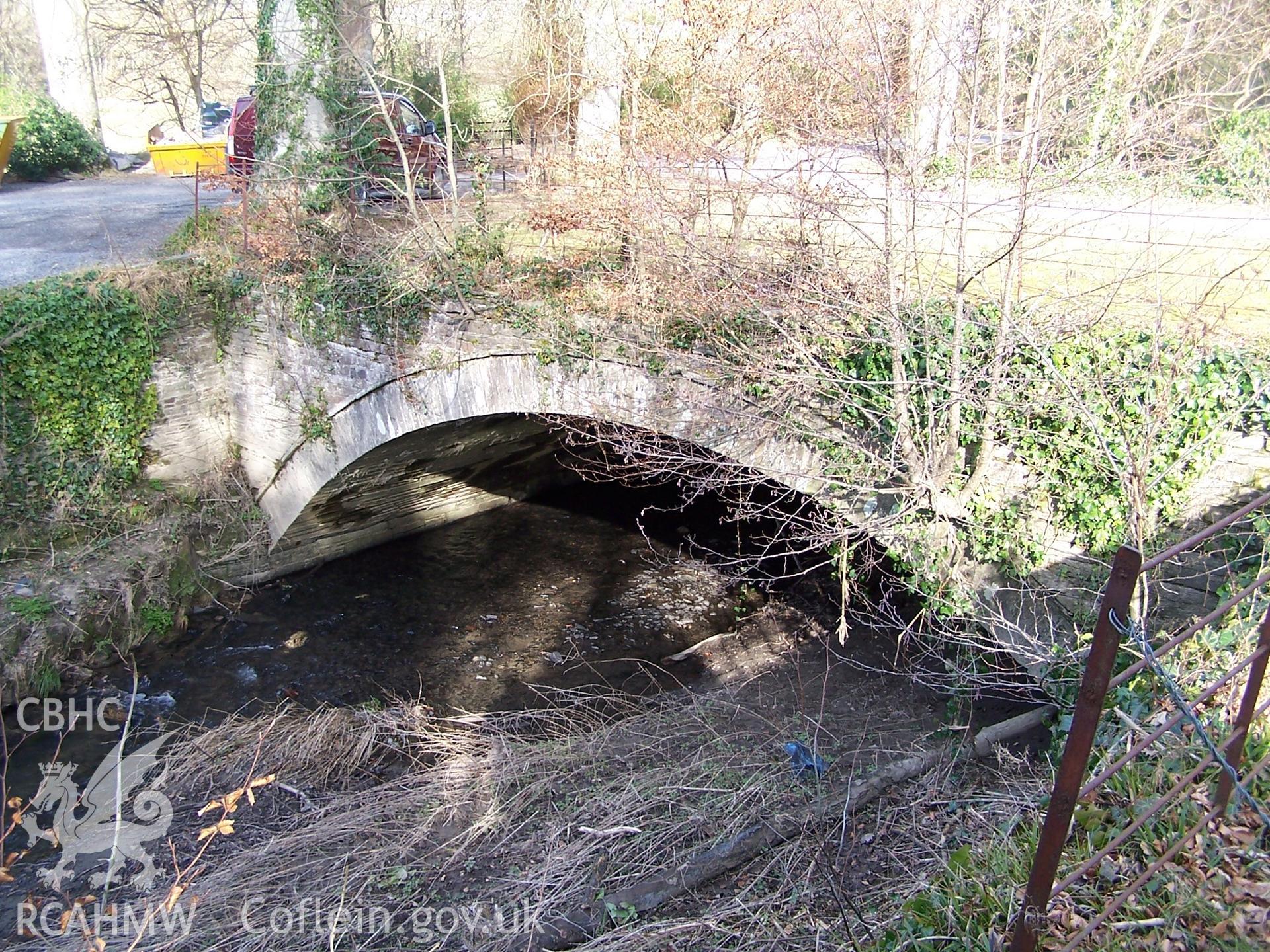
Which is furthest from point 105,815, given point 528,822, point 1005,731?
point 1005,731

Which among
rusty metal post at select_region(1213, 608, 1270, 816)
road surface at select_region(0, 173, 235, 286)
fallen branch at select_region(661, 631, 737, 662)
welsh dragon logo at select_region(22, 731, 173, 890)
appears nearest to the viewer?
rusty metal post at select_region(1213, 608, 1270, 816)

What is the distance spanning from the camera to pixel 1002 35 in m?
4.66

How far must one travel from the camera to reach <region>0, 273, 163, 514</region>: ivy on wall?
8.39 m

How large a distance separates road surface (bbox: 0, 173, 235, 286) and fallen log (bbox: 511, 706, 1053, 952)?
8631mm

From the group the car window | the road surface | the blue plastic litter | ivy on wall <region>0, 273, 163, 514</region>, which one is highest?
the car window

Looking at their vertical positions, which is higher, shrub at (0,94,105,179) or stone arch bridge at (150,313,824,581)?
shrub at (0,94,105,179)

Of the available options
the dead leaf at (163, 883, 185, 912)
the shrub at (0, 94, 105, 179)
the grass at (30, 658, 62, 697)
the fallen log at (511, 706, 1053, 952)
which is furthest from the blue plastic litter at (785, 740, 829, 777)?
the shrub at (0, 94, 105, 179)

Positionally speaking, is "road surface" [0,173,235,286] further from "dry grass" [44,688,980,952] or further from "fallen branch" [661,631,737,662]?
"fallen branch" [661,631,737,662]

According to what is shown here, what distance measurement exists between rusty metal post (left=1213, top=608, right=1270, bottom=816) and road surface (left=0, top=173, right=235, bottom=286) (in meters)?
10.5

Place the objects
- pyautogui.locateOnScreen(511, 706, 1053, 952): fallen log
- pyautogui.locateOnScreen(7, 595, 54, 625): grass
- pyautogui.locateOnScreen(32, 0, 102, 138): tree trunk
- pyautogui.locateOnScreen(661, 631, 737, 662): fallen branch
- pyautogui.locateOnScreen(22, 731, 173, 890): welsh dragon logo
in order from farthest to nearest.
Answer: pyautogui.locateOnScreen(32, 0, 102, 138): tree trunk
pyautogui.locateOnScreen(661, 631, 737, 662): fallen branch
pyautogui.locateOnScreen(7, 595, 54, 625): grass
pyautogui.locateOnScreen(22, 731, 173, 890): welsh dragon logo
pyautogui.locateOnScreen(511, 706, 1053, 952): fallen log

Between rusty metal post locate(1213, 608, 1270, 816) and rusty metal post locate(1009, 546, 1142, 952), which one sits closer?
rusty metal post locate(1009, 546, 1142, 952)

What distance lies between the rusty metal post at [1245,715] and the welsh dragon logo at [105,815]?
19.1 ft

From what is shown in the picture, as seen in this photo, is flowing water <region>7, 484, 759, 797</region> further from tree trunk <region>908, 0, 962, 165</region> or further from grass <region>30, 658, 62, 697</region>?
tree trunk <region>908, 0, 962, 165</region>

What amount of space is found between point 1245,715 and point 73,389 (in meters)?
9.89
